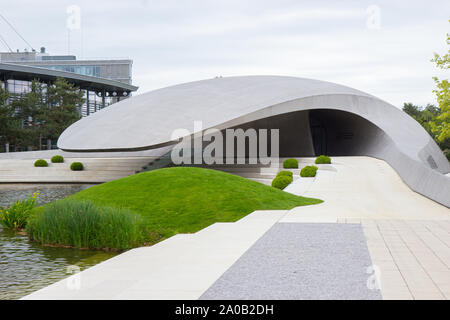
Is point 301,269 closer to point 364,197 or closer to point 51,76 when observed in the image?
point 364,197

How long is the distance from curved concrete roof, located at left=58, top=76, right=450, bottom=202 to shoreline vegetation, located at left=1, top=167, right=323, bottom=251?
8.86m

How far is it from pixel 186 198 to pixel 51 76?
44.8 meters

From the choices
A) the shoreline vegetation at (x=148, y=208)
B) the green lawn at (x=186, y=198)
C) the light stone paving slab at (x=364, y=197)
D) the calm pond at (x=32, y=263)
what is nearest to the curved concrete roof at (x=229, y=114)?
the light stone paving slab at (x=364, y=197)

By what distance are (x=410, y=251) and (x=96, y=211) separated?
18.2 ft

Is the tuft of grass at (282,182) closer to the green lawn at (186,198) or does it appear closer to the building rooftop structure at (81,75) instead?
the green lawn at (186,198)

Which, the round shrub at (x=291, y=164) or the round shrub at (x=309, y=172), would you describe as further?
the round shrub at (x=291, y=164)

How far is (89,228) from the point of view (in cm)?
871

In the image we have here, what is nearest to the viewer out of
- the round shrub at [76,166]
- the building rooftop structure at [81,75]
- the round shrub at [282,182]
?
the round shrub at [282,182]

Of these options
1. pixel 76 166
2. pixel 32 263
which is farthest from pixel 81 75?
pixel 32 263

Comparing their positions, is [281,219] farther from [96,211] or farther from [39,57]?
[39,57]

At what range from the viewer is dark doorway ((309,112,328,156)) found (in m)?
37.1

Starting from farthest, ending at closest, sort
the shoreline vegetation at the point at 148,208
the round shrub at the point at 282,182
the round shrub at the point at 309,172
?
the round shrub at the point at 309,172, the round shrub at the point at 282,182, the shoreline vegetation at the point at 148,208

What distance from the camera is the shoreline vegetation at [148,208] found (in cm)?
871

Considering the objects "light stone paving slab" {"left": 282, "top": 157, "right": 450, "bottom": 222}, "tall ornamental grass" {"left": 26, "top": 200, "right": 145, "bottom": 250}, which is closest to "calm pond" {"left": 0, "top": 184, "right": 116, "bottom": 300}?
"tall ornamental grass" {"left": 26, "top": 200, "right": 145, "bottom": 250}
